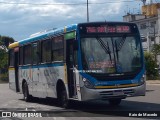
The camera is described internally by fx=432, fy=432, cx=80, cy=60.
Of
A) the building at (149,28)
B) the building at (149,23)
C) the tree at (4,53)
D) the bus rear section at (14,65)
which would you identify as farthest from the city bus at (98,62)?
the building at (149,28)

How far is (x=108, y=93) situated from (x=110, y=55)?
4.33 feet

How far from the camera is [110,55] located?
15.0 metres

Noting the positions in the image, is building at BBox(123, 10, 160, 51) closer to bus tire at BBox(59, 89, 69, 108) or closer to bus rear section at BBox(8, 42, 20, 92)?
bus rear section at BBox(8, 42, 20, 92)

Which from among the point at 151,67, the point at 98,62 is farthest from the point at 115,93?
the point at 151,67

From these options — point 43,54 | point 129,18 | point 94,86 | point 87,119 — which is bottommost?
point 87,119

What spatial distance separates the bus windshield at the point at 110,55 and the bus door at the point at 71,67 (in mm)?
545

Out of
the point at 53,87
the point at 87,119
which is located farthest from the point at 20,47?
the point at 87,119

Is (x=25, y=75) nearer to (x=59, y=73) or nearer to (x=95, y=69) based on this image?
(x=59, y=73)

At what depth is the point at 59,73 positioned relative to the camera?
16.8 meters

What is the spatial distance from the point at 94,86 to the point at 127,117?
1.91 m

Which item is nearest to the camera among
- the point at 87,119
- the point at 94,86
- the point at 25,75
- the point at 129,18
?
the point at 87,119

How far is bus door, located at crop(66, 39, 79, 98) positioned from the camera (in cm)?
1527

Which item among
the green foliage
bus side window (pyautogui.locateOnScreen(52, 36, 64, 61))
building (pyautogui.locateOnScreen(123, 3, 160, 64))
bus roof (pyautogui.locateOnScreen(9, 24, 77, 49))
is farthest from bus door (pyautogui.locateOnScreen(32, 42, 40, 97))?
building (pyautogui.locateOnScreen(123, 3, 160, 64))

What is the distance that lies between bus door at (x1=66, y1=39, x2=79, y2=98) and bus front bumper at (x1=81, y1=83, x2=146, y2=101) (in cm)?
71
